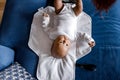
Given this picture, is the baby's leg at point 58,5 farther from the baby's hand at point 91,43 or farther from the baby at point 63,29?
the baby's hand at point 91,43

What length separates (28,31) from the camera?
52.6 inches

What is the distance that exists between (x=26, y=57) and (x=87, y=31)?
41 centimetres

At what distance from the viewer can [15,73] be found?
3.72ft

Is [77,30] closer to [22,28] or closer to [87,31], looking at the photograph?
[87,31]

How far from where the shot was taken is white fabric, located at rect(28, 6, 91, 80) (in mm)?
1182

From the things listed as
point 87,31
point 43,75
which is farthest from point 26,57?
point 87,31

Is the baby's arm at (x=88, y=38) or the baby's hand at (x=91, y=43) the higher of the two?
the baby's arm at (x=88, y=38)

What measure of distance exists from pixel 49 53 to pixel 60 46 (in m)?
0.11

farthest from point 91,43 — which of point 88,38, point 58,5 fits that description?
point 58,5

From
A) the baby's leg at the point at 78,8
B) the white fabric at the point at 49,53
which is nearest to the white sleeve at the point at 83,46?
the white fabric at the point at 49,53

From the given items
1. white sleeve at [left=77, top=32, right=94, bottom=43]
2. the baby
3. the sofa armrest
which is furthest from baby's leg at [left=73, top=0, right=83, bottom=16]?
the sofa armrest

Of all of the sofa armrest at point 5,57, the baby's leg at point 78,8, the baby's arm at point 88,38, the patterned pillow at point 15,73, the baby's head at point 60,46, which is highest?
the baby's leg at point 78,8

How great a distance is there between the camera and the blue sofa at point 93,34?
1.17 meters

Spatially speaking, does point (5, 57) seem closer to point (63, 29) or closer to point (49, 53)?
point (49, 53)
